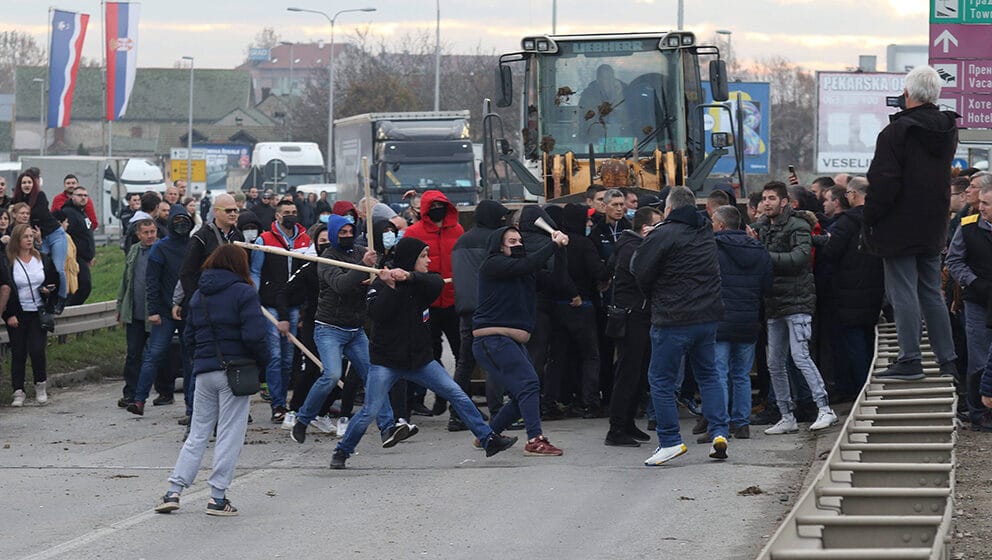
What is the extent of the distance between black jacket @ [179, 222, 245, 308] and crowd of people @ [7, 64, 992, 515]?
0.8 inches

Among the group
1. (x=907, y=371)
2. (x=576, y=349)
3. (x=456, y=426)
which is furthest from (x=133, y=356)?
(x=907, y=371)

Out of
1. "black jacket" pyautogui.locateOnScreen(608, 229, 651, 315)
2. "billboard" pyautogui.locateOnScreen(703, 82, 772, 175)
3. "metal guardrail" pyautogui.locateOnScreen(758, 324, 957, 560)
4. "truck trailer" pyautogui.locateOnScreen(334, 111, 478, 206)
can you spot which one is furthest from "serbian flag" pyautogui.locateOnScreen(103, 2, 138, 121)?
"metal guardrail" pyautogui.locateOnScreen(758, 324, 957, 560)

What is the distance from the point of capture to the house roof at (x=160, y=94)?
144 metres

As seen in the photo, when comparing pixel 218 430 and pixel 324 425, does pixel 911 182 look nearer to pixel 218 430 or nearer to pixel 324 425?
pixel 218 430

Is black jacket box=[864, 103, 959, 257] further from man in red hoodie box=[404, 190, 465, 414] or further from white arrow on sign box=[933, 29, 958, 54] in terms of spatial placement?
white arrow on sign box=[933, 29, 958, 54]

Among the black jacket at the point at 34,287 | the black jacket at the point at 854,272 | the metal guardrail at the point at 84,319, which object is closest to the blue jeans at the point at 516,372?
the black jacket at the point at 854,272

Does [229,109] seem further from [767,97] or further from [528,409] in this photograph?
[528,409]

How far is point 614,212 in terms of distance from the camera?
45.8 ft

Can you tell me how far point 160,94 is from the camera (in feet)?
481

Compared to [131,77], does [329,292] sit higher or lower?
lower

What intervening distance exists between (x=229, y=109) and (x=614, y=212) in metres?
138

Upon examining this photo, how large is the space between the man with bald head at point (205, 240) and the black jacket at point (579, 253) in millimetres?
2915

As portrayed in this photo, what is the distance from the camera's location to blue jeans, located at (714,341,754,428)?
40.6ft

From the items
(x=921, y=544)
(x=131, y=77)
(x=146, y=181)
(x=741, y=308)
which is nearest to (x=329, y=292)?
(x=741, y=308)
